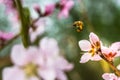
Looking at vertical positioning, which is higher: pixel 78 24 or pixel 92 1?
pixel 78 24

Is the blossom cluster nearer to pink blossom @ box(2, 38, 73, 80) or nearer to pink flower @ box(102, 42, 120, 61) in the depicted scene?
pink flower @ box(102, 42, 120, 61)

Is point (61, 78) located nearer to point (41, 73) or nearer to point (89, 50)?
point (41, 73)

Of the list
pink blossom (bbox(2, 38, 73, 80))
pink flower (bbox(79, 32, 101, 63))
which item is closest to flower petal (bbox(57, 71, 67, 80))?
pink blossom (bbox(2, 38, 73, 80))

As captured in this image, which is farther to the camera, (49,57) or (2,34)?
(2,34)

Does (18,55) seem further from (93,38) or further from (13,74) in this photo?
(93,38)

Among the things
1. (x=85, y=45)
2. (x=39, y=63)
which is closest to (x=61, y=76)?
(x=39, y=63)

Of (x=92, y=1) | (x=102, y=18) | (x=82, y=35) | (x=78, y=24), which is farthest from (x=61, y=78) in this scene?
(x=92, y=1)

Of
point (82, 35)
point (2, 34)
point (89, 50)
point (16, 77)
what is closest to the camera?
point (89, 50)

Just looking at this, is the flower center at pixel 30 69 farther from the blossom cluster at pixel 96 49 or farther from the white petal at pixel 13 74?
the blossom cluster at pixel 96 49
